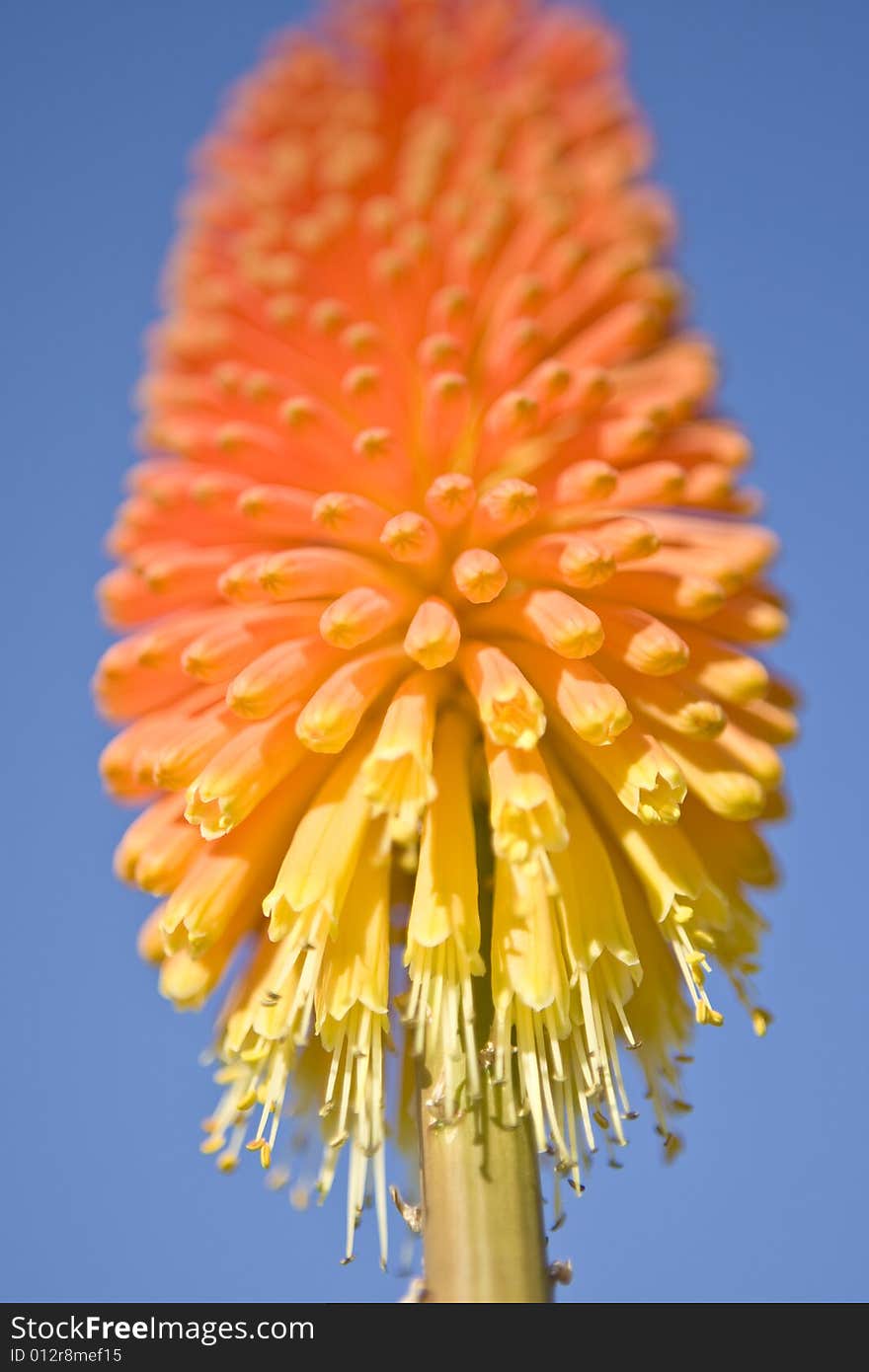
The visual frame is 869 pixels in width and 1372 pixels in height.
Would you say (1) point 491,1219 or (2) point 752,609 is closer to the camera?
(1) point 491,1219

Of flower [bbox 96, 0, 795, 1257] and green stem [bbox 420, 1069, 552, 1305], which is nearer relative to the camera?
green stem [bbox 420, 1069, 552, 1305]

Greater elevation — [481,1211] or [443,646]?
[443,646]

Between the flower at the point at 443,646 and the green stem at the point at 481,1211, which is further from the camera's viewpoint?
the flower at the point at 443,646

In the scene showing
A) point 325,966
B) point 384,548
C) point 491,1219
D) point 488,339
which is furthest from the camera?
point 488,339

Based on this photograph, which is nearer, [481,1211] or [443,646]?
[481,1211]

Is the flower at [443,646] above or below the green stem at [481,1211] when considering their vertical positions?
above

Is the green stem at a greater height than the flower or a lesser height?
lesser
